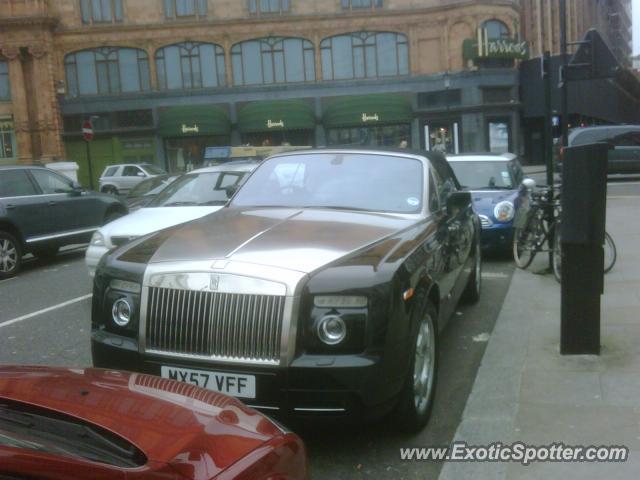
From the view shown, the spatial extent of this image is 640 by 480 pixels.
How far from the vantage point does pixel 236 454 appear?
7.42 feet

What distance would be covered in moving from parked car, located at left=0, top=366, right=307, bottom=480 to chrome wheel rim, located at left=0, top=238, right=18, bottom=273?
355 inches

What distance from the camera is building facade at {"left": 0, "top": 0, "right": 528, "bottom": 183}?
133 feet

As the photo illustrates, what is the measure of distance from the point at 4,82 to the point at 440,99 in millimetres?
24862

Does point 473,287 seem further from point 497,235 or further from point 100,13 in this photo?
point 100,13

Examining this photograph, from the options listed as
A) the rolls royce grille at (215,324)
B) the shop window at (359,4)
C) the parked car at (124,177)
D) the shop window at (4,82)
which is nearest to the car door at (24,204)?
the rolls royce grille at (215,324)

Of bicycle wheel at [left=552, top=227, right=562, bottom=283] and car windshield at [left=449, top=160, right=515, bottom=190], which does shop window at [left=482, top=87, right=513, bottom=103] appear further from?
bicycle wheel at [left=552, top=227, right=562, bottom=283]

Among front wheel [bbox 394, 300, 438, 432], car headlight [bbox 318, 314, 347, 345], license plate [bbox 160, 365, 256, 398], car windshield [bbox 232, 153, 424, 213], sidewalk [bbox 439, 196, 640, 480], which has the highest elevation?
car windshield [bbox 232, 153, 424, 213]

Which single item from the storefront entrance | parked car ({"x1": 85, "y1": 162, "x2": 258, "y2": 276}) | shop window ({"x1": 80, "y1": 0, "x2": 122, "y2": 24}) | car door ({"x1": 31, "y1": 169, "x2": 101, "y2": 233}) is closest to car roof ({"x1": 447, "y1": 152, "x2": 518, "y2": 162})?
parked car ({"x1": 85, "y1": 162, "x2": 258, "y2": 276})

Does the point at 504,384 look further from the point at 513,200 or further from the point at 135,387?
the point at 513,200

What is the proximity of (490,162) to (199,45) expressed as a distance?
32.7 meters

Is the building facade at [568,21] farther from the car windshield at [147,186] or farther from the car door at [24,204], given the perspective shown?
the car door at [24,204]

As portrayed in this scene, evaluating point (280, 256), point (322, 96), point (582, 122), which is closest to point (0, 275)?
point (280, 256)

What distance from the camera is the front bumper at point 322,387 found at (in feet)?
11.8

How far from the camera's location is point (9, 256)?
11156 millimetres
